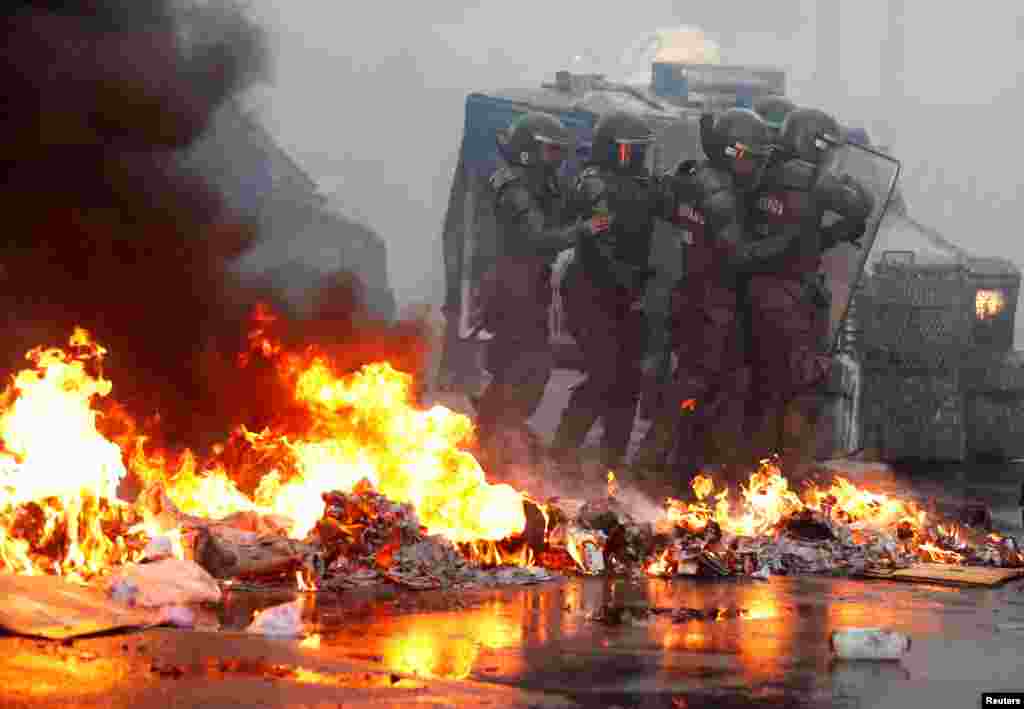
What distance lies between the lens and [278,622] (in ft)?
33.6

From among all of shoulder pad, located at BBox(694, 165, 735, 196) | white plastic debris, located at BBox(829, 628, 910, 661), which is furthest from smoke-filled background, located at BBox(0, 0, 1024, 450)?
white plastic debris, located at BBox(829, 628, 910, 661)

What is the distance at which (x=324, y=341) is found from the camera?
20078mm

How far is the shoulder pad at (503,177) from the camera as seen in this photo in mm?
22125

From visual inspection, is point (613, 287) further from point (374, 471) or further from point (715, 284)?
point (374, 471)

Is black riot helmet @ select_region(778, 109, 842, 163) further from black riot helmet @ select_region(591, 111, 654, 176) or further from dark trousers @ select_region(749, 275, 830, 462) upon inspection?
black riot helmet @ select_region(591, 111, 654, 176)

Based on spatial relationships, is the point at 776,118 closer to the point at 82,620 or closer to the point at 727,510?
the point at 727,510

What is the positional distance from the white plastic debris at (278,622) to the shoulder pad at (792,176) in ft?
44.3

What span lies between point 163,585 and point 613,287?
12376 millimetres

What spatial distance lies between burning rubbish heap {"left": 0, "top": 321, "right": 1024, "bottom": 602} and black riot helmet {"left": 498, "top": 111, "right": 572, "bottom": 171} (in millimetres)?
5078

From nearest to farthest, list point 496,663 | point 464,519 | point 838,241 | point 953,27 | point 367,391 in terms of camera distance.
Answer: point 496,663 → point 464,519 → point 367,391 → point 838,241 → point 953,27

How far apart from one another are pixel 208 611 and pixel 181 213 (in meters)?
7.23

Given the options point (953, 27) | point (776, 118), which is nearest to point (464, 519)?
point (776, 118)

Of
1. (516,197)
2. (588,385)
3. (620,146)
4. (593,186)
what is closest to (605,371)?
(588,385)

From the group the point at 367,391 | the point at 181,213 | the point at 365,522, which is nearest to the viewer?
the point at 365,522
